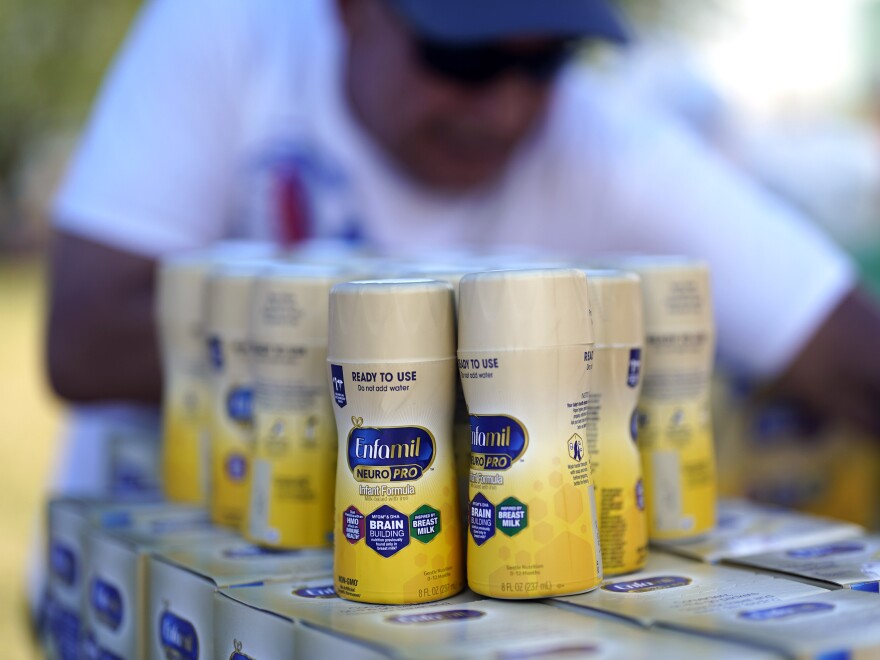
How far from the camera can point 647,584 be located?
3.99ft

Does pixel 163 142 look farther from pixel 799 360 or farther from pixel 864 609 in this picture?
pixel 864 609

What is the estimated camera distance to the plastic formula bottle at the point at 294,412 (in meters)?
1.36

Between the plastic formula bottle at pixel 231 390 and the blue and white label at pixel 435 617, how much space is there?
46 cm

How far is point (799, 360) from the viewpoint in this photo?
7.05 ft

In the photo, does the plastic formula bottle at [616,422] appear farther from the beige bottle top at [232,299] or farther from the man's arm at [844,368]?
the man's arm at [844,368]

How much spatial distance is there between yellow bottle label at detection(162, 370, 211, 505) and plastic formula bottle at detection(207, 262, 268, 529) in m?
0.12

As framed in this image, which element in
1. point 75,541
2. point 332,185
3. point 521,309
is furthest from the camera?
point 332,185

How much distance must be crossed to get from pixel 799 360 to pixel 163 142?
133 cm

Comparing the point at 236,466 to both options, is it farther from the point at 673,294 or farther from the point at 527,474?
the point at 673,294

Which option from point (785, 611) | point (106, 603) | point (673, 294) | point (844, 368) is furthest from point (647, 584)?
point (844, 368)

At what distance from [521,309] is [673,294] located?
0.38 meters

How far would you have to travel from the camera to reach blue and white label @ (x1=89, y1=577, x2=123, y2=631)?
1442mm

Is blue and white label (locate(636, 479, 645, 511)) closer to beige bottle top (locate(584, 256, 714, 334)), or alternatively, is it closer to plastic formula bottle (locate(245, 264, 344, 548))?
beige bottle top (locate(584, 256, 714, 334))

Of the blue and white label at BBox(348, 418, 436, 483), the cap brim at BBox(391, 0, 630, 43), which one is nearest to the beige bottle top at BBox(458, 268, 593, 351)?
the blue and white label at BBox(348, 418, 436, 483)
